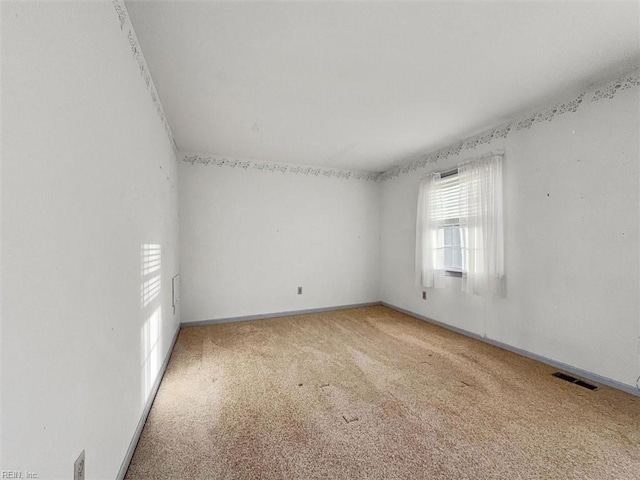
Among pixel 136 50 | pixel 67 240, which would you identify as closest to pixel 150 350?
pixel 67 240

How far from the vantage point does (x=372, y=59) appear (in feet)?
6.02

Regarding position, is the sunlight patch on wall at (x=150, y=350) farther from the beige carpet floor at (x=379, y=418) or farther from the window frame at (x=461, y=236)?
the window frame at (x=461, y=236)

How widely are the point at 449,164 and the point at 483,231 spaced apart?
106cm

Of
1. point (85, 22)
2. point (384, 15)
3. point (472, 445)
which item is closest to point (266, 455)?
point (472, 445)

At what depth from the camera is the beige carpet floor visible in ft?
4.59

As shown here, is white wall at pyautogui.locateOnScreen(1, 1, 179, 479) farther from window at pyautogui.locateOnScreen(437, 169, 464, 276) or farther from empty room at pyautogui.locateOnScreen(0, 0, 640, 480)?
window at pyautogui.locateOnScreen(437, 169, 464, 276)

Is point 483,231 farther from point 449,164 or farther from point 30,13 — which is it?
point 30,13

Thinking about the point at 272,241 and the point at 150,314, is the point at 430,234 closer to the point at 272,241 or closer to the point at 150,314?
the point at 272,241

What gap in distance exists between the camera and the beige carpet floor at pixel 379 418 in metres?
1.40

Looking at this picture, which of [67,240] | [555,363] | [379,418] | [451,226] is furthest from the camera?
[451,226]

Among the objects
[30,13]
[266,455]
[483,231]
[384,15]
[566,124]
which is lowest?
[266,455]

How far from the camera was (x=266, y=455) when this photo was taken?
1.47 m

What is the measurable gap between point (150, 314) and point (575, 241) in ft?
11.1

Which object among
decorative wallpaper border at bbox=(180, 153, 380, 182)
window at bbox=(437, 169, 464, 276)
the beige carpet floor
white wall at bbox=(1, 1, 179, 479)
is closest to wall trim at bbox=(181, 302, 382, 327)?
the beige carpet floor
